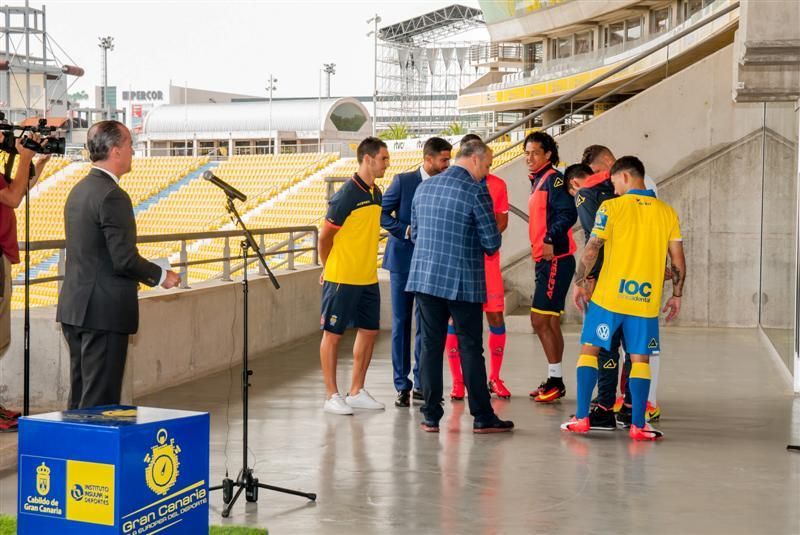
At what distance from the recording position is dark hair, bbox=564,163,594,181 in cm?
776

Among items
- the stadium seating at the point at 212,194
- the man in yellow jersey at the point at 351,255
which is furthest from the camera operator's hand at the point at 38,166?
the stadium seating at the point at 212,194

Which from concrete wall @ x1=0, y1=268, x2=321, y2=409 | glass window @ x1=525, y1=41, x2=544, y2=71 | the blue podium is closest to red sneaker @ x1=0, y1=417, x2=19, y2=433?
concrete wall @ x1=0, y1=268, x2=321, y2=409

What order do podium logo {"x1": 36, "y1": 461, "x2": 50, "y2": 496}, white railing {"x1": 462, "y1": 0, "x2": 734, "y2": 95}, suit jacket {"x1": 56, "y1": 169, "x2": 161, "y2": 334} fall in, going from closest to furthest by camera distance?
podium logo {"x1": 36, "y1": 461, "x2": 50, "y2": 496}
suit jacket {"x1": 56, "y1": 169, "x2": 161, "y2": 334}
white railing {"x1": 462, "y1": 0, "x2": 734, "y2": 95}

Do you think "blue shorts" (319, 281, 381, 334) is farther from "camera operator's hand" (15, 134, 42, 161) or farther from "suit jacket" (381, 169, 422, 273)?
"camera operator's hand" (15, 134, 42, 161)

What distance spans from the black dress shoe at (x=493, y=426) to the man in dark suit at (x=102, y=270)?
105 inches

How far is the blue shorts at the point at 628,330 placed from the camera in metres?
6.79

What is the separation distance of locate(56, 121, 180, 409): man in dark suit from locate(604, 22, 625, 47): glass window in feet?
139

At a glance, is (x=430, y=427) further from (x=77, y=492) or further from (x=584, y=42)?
(x=584, y=42)

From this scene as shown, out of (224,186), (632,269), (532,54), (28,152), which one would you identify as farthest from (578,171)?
(532,54)

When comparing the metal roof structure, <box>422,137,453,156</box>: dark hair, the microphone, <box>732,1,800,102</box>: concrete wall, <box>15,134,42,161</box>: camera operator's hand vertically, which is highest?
the metal roof structure

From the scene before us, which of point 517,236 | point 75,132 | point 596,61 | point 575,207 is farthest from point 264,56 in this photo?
point 575,207

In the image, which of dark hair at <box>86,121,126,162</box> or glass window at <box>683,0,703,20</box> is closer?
dark hair at <box>86,121,126,162</box>

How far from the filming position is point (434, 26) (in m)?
87.3

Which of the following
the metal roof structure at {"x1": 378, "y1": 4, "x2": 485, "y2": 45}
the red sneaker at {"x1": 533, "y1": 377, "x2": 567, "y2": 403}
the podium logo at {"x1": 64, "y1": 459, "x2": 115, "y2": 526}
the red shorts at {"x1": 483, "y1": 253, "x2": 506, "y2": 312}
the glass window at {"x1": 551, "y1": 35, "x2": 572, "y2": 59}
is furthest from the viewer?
the metal roof structure at {"x1": 378, "y1": 4, "x2": 485, "y2": 45}
